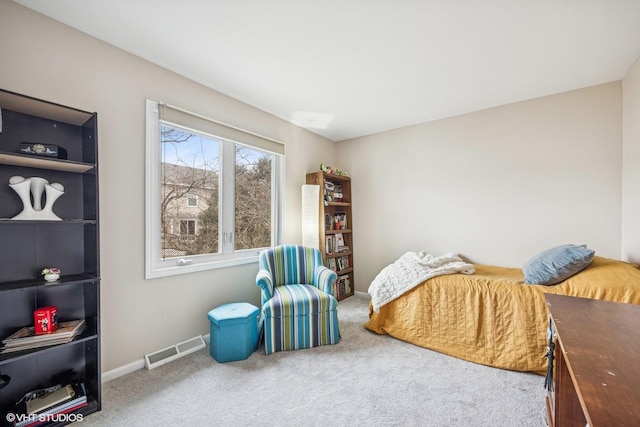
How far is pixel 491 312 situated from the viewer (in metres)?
2.13

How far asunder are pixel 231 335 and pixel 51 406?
1021 mm

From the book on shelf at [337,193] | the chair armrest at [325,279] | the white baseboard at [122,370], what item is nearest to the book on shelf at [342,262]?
the book on shelf at [337,193]

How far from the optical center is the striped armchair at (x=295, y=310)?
2.25 meters

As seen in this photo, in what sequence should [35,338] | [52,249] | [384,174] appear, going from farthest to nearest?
[384,174]
[52,249]
[35,338]

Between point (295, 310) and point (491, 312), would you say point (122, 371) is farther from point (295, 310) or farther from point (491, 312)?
point (491, 312)

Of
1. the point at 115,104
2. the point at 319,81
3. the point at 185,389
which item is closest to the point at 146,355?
the point at 185,389

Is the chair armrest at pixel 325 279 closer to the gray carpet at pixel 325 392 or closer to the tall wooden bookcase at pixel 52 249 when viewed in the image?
the gray carpet at pixel 325 392

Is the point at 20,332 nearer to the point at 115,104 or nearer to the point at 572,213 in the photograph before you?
the point at 115,104

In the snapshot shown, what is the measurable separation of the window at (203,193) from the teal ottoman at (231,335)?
0.55 metres

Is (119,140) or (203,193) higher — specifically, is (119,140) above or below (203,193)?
above

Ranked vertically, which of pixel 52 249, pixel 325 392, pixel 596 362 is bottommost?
pixel 325 392

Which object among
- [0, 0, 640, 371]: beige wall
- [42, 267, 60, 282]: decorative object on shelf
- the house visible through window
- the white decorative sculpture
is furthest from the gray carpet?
the white decorative sculpture

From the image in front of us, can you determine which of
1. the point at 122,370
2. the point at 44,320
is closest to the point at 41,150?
the point at 44,320

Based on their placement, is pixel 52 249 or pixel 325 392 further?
pixel 325 392
